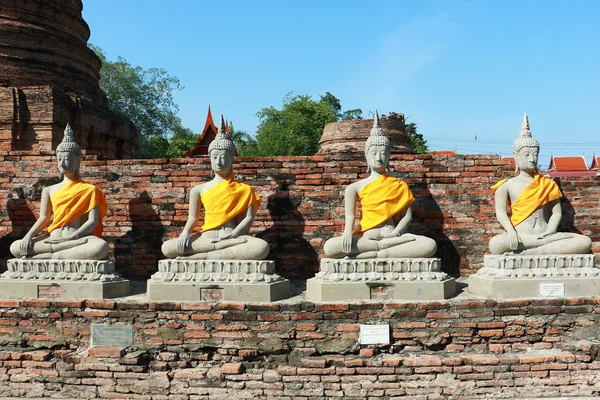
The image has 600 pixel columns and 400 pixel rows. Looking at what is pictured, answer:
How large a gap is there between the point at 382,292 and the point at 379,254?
1.38 ft

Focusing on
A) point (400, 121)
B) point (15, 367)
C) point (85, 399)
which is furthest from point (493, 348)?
point (400, 121)

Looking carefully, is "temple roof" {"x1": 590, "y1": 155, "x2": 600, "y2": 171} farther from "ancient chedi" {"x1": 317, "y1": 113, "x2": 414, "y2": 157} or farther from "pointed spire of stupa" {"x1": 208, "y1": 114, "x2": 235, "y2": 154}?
"pointed spire of stupa" {"x1": 208, "y1": 114, "x2": 235, "y2": 154}

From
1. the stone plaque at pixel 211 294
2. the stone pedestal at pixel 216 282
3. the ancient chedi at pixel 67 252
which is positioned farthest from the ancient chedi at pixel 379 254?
the ancient chedi at pixel 67 252

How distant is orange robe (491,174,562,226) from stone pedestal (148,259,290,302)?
2.94 meters

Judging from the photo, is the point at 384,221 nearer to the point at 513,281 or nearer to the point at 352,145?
the point at 513,281

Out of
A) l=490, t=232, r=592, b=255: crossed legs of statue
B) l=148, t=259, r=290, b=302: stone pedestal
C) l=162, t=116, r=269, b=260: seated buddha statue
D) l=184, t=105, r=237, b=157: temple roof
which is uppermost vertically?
l=184, t=105, r=237, b=157: temple roof

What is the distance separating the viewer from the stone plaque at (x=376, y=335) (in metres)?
5.03

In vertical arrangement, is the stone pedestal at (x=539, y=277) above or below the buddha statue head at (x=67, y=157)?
below

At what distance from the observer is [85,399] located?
5.00 metres

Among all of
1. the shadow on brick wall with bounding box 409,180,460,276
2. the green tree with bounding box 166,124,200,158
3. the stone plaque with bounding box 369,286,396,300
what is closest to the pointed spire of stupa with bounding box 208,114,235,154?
the stone plaque with bounding box 369,286,396,300

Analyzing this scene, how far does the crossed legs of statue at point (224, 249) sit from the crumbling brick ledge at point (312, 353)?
1.92ft

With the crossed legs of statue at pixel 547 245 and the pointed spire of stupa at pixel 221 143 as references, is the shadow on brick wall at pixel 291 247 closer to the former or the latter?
the pointed spire of stupa at pixel 221 143

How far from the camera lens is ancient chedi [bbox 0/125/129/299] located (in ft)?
18.0

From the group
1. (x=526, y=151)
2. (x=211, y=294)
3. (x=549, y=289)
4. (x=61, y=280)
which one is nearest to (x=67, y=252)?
(x=61, y=280)
